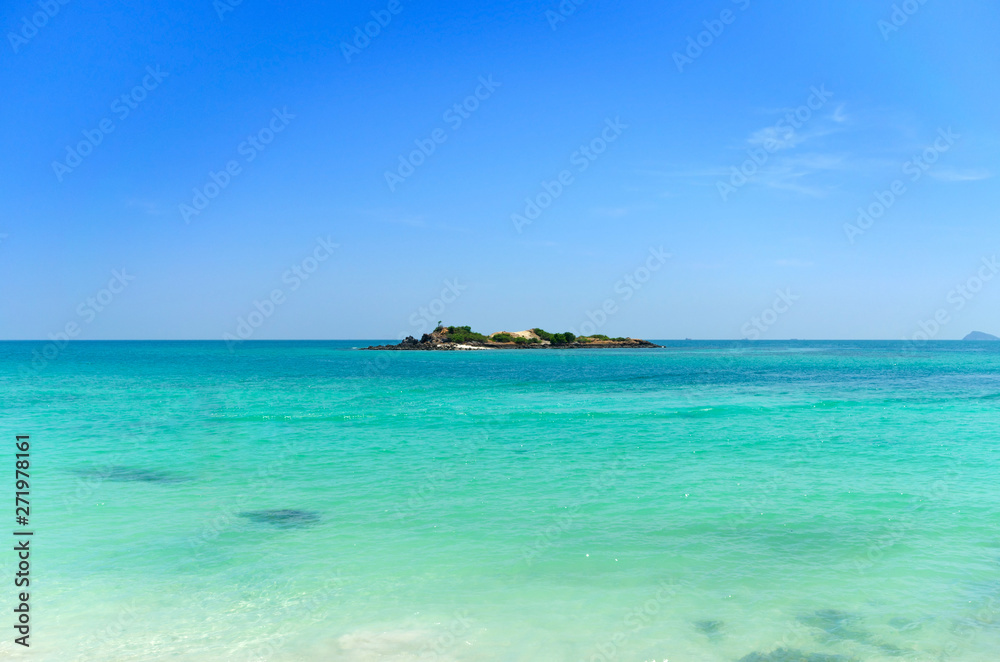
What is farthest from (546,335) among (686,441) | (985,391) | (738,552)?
(738,552)

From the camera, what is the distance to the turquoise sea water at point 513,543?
8453mm

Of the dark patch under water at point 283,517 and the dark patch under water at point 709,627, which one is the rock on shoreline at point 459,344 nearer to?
the dark patch under water at point 283,517

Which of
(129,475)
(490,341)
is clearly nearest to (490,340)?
(490,341)

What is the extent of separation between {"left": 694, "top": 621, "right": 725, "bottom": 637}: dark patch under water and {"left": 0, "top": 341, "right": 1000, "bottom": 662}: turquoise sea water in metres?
0.03

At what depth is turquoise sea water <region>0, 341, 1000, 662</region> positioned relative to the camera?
845 centimetres

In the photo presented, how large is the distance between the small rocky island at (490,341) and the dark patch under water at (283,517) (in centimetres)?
15385

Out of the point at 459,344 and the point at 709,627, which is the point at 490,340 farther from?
the point at 709,627

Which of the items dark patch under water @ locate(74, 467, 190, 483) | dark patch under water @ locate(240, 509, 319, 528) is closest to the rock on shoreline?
dark patch under water @ locate(74, 467, 190, 483)

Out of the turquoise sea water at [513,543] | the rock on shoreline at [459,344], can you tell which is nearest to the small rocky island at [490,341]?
the rock on shoreline at [459,344]

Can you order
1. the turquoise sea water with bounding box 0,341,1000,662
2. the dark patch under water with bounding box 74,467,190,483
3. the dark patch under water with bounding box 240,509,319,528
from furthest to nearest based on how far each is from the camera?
the dark patch under water with bounding box 74,467,190,483
the dark patch under water with bounding box 240,509,319,528
the turquoise sea water with bounding box 0,341,1000,662

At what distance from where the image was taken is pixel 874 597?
9.68 m

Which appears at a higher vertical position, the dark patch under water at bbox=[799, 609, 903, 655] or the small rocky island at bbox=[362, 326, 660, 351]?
the small rocky island at bbox=[362, 326, 660, 351]

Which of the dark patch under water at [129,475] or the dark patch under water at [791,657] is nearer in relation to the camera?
the dark patch under water at [791,657]

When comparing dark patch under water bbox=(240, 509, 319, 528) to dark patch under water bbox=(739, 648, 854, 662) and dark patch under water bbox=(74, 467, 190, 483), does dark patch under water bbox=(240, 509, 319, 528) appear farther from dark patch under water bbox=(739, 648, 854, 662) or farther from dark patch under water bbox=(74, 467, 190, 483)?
dark patch under water bbox=(739, 648, 854, 662)
